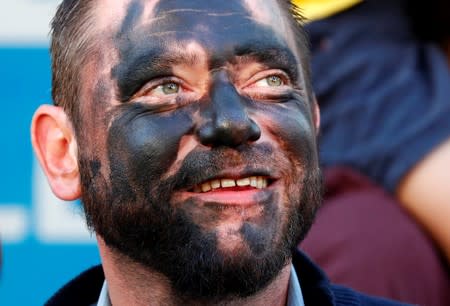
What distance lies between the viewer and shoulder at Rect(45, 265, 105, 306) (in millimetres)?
2729

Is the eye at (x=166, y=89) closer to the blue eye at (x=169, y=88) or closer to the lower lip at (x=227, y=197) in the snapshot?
the blue eye at (x=169, y=88)

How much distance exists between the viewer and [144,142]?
239cm

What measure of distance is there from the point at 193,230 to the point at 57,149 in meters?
0.53

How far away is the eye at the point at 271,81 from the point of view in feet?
8.27

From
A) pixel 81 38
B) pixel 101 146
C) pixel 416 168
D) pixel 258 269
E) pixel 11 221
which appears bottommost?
pixel 11 221

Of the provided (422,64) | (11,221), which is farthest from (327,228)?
(11,221)

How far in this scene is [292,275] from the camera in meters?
2.57

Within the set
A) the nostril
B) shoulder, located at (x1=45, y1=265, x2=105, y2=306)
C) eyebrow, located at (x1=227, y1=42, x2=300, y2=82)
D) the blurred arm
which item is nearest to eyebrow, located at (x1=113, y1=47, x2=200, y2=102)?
eyebrow, located at (x1=227, y1=42, x2=300, y2=82)

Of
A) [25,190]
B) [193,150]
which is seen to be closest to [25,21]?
[25,190]

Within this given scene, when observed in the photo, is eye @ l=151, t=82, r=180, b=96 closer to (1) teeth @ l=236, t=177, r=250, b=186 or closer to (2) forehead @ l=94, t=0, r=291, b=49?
(2) forehead @ l=94, t=0, r=291, b=49

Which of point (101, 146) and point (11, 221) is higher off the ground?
point (101, 146)

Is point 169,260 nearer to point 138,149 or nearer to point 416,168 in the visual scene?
point 138,149

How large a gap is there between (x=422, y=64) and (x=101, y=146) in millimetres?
1541

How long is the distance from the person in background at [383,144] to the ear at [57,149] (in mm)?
898
